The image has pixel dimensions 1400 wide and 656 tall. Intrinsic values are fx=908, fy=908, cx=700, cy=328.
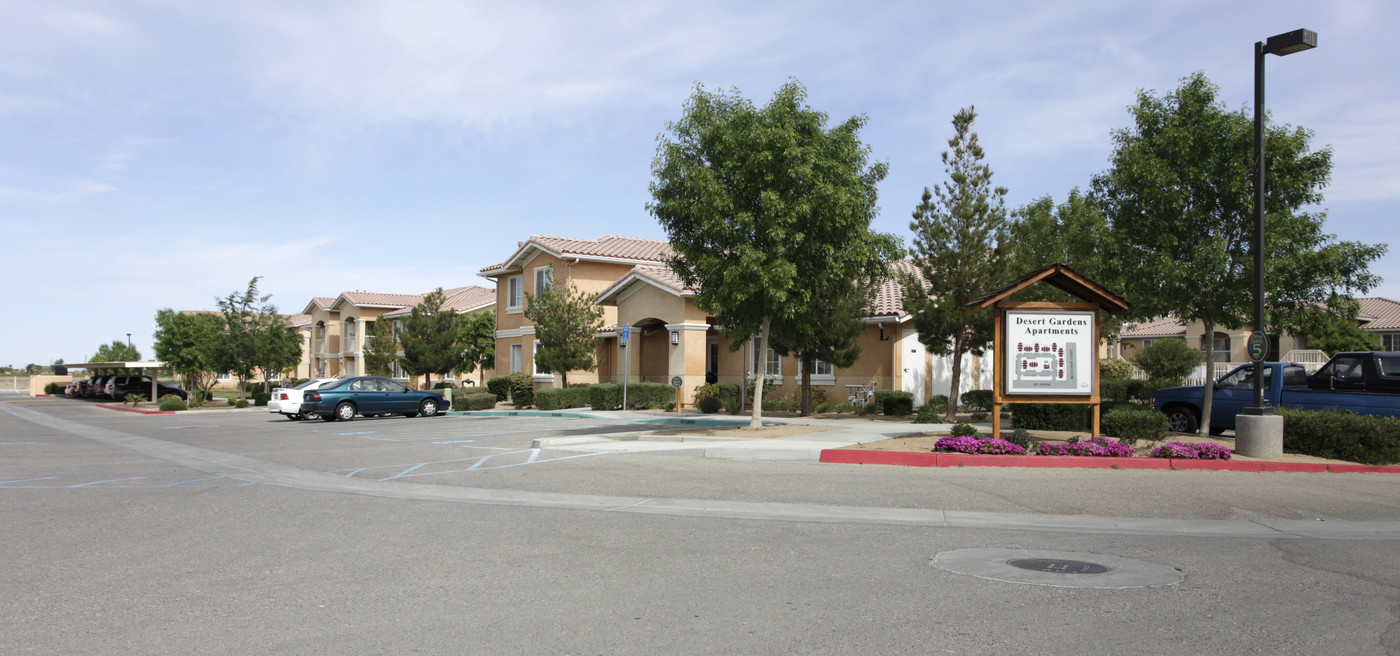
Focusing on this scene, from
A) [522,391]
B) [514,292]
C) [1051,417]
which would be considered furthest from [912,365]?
[514,292]

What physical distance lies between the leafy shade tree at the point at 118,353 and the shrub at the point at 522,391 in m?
64.8

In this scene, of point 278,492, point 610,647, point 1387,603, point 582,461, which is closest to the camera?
point 610,647

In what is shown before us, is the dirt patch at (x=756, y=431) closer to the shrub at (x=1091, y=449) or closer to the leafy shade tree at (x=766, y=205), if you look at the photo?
the leafy shade tree at (x=766, y=205)

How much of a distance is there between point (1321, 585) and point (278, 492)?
10938mm

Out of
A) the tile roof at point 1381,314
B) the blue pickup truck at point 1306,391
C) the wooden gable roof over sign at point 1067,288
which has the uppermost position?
the tile roof at point 1381,314

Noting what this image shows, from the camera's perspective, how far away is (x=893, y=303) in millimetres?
28344

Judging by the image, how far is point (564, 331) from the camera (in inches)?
1251

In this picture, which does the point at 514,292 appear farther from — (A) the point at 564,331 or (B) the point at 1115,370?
(B) the point at 1115,370

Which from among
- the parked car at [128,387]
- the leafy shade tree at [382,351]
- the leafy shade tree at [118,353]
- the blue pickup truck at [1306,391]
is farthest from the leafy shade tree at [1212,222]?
the leafy shade tree at [118,353]

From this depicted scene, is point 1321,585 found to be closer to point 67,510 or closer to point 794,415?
point 67,510

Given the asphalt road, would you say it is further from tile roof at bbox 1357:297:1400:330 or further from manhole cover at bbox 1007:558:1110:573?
tile roof at bbox 1357:297:1400:330

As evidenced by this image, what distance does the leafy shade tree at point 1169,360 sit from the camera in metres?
32.4

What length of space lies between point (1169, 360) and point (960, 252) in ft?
46.1

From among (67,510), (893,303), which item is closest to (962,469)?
(67,510)
